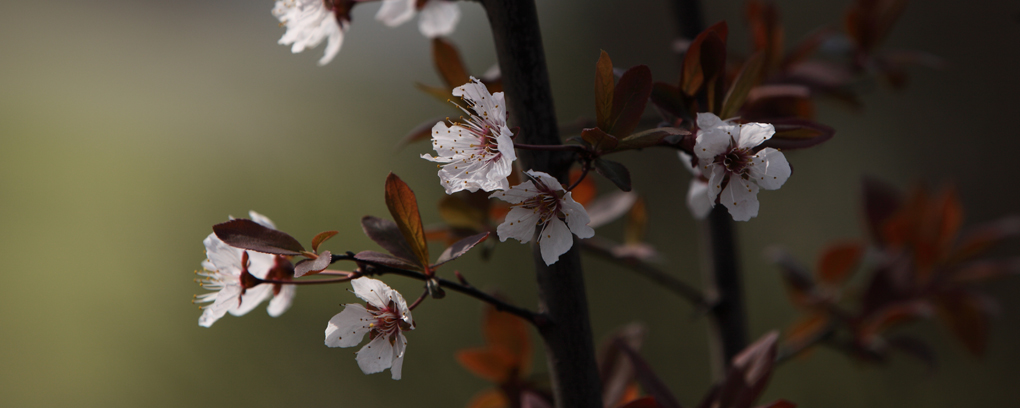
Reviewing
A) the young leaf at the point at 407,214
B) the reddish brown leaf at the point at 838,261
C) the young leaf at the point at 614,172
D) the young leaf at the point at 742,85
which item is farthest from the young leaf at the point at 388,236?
the reddish brown leaf at the point at 838,261

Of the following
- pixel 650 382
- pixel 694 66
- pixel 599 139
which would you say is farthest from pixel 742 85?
pixel 650 382

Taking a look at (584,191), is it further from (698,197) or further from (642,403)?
(642,403)

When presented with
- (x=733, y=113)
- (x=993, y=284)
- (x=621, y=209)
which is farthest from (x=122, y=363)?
(x=993, y=284)

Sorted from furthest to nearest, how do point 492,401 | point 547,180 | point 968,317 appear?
1. point 968,317
2. point 492,401
3. point 547,180

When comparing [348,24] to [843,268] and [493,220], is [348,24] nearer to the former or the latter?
[493,220]

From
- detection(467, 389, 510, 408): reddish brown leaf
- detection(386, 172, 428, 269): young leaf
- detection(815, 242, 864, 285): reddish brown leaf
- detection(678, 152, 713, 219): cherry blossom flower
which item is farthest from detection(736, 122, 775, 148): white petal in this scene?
detection(815, 242, 864, 285): reddish brown leaf

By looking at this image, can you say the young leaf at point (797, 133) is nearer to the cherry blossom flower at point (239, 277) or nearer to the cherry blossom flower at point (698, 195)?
the cherry blossom flower at point (698, 195)
